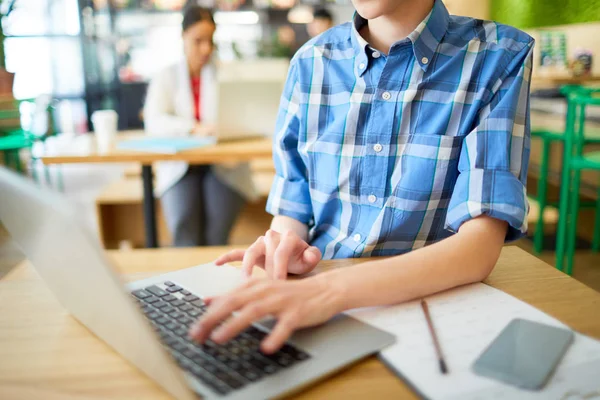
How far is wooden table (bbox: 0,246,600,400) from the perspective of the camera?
0.50 meters

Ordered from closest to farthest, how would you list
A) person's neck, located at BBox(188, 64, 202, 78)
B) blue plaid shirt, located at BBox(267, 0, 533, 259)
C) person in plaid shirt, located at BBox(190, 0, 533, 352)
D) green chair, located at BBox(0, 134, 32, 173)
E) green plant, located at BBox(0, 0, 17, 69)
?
1. person in plaid shirt, located at BBox(190, 0, 533, 352)
2. blue plaid shirt, located at BBox(267, 0, 533, 259)
3. person's neck, located at BBox(188, 64, 202, 78)
4. green chair, located at BBox(0, 134, 32, 173)
5. green plant, located at BBox(0, 0, 17, 69)

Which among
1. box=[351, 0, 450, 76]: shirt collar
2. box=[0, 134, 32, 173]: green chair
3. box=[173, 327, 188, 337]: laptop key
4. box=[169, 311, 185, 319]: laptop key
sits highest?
box=[351, 0, 450, 76]: shirt collar

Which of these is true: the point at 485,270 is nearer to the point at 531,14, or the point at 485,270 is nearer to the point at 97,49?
the point at 531,14

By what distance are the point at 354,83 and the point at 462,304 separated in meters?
0.49

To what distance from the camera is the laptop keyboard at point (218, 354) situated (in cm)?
49

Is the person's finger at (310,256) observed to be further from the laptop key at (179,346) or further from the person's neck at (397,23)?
the person's neck at (397,23)

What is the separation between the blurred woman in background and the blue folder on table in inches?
8.0

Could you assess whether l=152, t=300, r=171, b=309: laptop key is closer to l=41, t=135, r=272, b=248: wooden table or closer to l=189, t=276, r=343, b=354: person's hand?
l=189, t=276, r=343, b=354: person's hand

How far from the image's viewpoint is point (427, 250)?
0.71m

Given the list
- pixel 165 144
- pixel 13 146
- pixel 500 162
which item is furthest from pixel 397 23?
pixel 13 146

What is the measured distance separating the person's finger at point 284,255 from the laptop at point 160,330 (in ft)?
0.36

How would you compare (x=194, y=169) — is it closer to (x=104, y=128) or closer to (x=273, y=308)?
(x=104, y=128)

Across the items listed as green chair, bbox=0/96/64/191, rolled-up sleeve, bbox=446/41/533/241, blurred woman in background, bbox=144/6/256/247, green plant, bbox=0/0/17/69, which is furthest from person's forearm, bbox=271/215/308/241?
green plant, bbox=0/0/17/69

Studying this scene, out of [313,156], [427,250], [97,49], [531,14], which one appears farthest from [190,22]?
[97,49]
